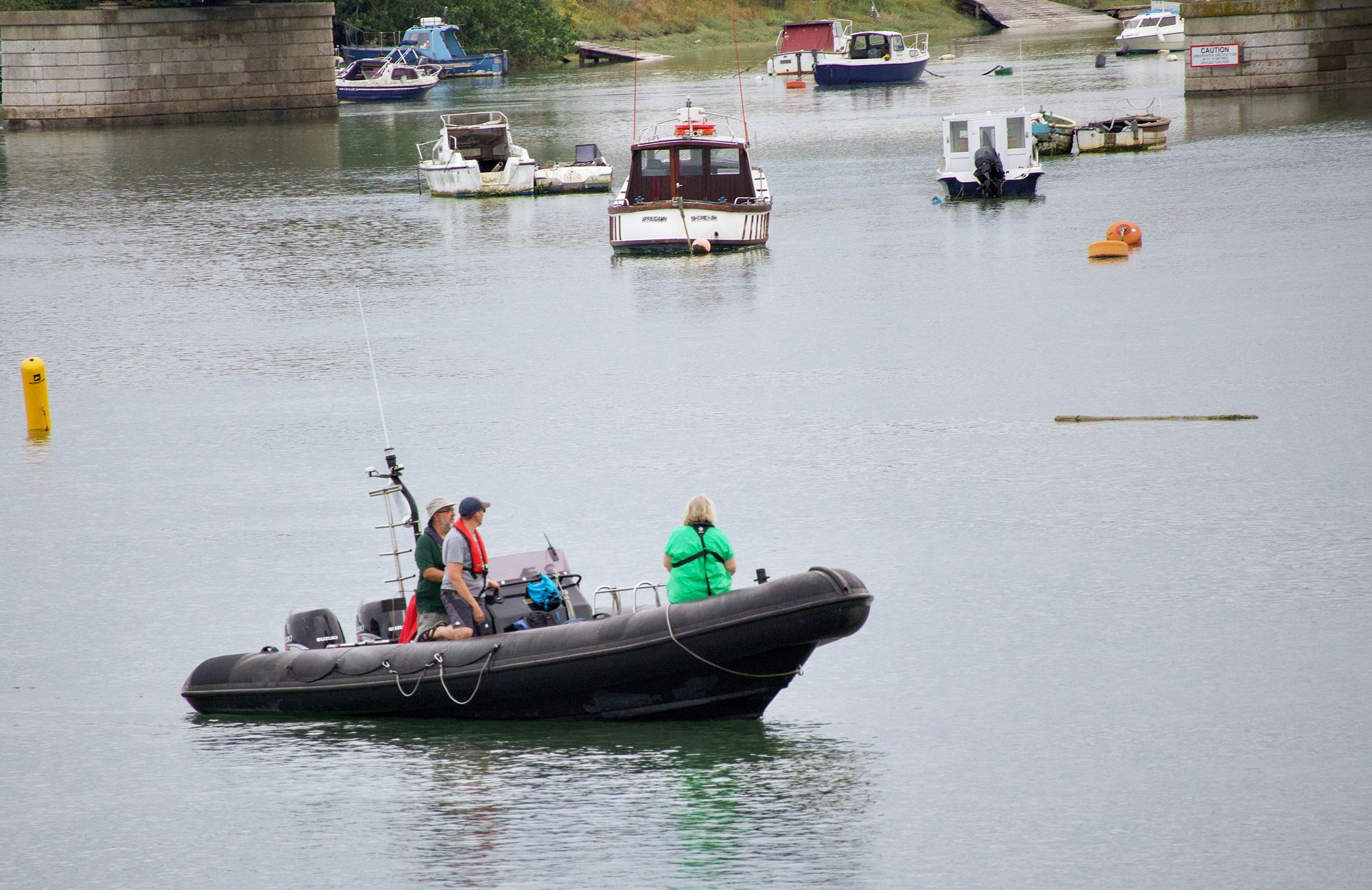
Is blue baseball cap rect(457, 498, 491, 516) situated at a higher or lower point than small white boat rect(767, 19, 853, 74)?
lower

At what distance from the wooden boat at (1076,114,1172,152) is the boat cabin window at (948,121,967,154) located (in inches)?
382

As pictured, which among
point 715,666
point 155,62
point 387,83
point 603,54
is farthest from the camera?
point 603,54

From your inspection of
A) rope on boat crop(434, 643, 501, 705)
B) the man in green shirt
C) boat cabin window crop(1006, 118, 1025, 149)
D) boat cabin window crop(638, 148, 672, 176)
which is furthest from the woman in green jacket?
boat cabin window crop(1006, 118, 1025, 149)

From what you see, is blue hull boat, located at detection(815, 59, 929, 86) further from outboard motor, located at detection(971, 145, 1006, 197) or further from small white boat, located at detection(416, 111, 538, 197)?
outboard motor, located at detection(971, 145, 1006, 197)

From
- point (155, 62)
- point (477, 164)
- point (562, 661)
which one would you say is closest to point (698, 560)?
point (562, 661)

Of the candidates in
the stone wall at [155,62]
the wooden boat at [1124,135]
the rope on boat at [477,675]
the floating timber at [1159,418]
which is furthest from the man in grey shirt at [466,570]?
the stone wall at [155,62]

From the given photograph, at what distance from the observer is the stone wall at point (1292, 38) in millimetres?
59209

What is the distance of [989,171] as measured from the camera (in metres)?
38.6

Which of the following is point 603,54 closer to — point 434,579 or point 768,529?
point 768,529

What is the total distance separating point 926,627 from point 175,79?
62066 millimetres

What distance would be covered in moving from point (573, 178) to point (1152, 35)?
179 feet

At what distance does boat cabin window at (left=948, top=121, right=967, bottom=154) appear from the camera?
3869 cm

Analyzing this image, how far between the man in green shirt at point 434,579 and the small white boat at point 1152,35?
3378 inches

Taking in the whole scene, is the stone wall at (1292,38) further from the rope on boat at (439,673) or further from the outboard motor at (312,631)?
the rope on boat at (439,673)
